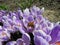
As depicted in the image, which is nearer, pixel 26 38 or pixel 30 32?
pixel 26 38

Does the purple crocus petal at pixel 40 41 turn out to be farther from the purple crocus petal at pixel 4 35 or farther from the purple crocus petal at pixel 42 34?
the purple crocus petal at pixel 4 35

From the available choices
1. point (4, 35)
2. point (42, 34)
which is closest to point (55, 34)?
point (42, 34)

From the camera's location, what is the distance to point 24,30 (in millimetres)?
1203

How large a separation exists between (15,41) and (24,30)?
0.09 m

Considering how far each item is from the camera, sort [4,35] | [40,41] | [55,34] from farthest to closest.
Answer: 1. [4,35]
2. [55,34]
3. [40,41]

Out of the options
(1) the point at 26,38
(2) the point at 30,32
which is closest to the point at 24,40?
(1) the point at 26,38

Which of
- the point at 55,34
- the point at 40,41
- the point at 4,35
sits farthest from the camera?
the point at 4,35

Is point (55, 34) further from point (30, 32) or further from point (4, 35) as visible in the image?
point (4, 35)

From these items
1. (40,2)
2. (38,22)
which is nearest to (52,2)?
(40,2)

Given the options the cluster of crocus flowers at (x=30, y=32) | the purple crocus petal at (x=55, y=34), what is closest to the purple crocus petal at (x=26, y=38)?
the cluster of crocus flowers at (x=30, y=32)

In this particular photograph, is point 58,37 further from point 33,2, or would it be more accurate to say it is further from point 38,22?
point 33,2

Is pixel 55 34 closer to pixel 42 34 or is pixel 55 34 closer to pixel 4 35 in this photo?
pixel 42 34

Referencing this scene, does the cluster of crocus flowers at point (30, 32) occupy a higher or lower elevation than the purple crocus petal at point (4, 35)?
higher

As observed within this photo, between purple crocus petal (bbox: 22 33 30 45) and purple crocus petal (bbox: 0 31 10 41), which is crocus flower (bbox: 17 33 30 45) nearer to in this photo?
purple crocus petal (bbox: 22 33 30 45)
